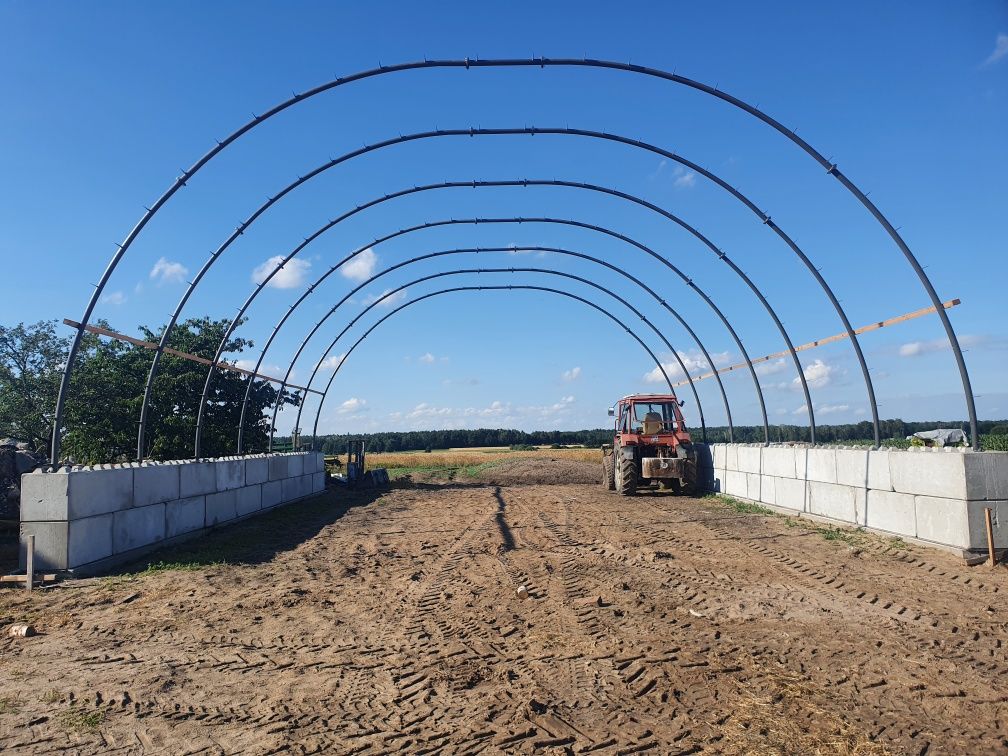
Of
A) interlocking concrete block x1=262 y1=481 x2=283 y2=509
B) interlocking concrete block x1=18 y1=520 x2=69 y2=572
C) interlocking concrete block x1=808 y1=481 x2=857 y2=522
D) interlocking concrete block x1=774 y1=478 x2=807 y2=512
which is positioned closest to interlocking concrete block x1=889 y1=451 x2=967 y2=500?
interlocking concrete block x1=808 y1=481 x2=857 y2=522

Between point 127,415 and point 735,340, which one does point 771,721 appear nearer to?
point 735,340

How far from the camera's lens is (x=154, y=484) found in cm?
1087

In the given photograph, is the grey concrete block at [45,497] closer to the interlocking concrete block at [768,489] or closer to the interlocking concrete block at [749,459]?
the interlocking concrete block at [768,489]

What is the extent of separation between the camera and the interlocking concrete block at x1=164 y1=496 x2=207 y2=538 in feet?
37.2

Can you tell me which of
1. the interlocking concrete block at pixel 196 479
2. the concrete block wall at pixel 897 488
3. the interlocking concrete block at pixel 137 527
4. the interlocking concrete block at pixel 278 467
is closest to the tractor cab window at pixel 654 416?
the concrete block wall at pixel 897 488

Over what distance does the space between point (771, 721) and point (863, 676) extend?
1.16 m

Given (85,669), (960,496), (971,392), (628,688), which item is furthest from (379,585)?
(971,392)

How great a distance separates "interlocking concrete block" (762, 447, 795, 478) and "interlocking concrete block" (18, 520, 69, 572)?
12.0m

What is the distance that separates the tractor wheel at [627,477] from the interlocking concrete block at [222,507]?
9.95 m

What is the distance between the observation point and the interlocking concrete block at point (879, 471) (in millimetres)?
10266

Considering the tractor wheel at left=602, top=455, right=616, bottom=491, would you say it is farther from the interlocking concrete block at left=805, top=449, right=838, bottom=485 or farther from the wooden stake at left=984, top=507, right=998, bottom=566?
the wooden stake at left=984, top=507, right=998, bottom=566

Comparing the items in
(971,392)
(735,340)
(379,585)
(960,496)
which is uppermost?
(735,340)

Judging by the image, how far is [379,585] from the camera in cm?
846

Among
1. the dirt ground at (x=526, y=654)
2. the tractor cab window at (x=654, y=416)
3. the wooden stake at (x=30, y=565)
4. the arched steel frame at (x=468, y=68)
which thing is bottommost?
the dirt ground at (x=526, y=654)
